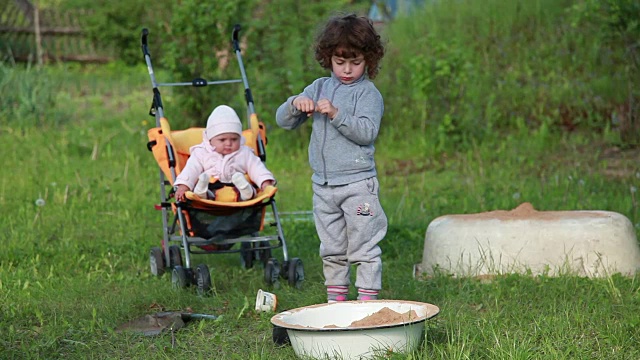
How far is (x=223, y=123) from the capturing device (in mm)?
6051

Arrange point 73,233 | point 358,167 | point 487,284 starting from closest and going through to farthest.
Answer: point 358,167 → point 487,284 → point 73,233

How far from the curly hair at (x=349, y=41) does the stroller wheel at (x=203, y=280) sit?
4.70ft

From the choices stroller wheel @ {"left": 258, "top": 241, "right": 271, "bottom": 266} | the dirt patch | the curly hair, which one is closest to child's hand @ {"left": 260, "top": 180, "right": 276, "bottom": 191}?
stroller wheel @ {"left": 258, "top": 241, "right": 271, "bottom": 266}

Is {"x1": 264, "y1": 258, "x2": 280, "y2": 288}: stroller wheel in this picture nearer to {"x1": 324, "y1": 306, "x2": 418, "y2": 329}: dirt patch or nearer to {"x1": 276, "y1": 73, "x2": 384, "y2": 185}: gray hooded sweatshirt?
{"x1": 276, "y1": 73, "x2": 384, "y2": 185}: gray hooded sweatshirt

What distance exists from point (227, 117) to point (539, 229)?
193 centimetres

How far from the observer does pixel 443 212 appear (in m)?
7.61

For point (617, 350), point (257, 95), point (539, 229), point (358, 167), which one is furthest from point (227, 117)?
point (257, 95)

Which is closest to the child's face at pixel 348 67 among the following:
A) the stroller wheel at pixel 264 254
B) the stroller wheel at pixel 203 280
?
the stroller wheel at pixel 203 280

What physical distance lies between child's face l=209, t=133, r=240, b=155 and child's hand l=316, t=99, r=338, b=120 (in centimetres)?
157

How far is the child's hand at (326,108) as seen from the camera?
15.0 feet

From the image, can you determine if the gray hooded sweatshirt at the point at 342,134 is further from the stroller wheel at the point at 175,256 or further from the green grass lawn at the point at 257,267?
the stroller wheel at the point at 175,256

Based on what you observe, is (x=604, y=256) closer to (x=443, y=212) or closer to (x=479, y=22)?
(x=443, y=212)

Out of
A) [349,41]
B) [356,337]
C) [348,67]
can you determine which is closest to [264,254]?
[348,67]

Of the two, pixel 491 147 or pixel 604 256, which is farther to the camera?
pixel 491 147
